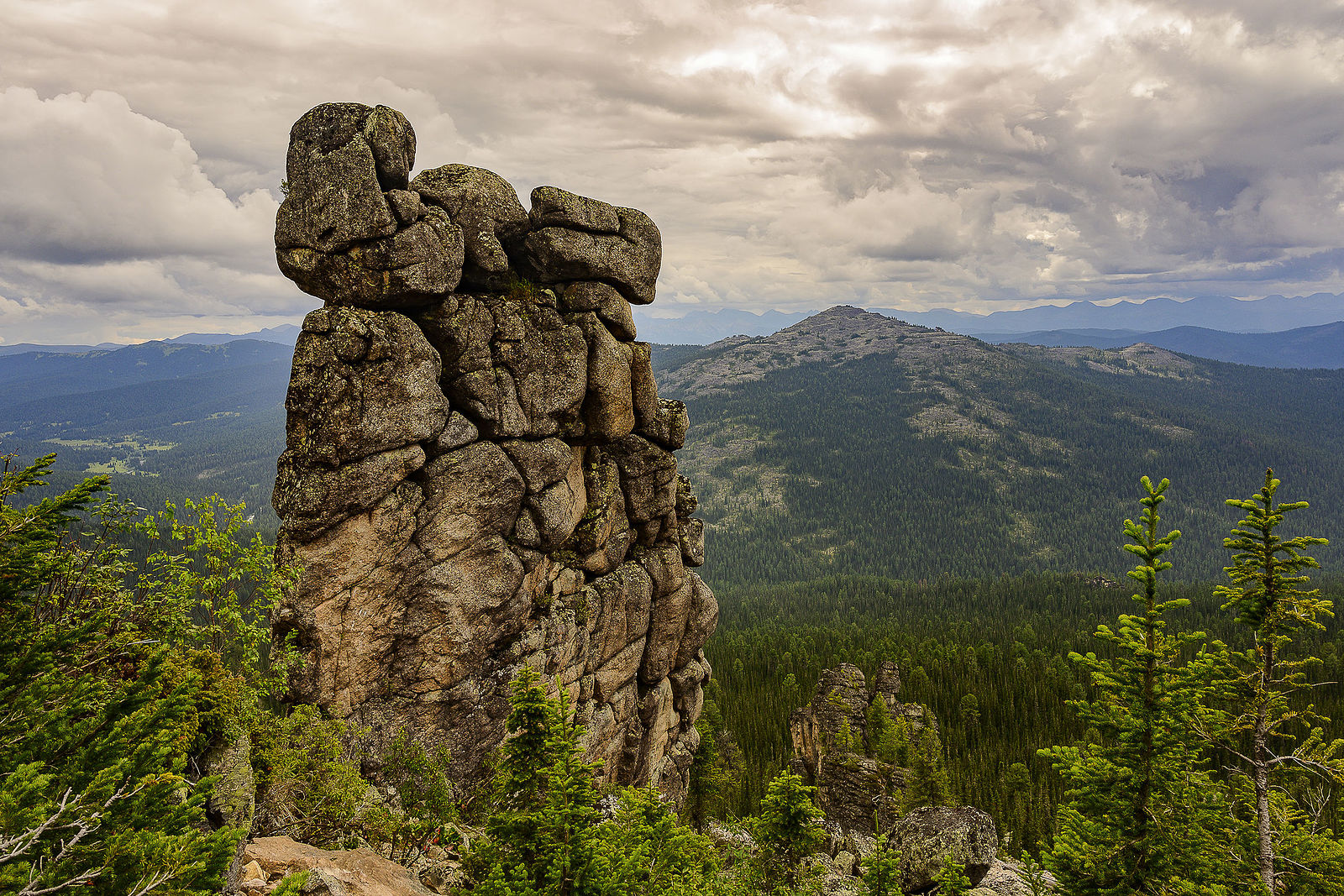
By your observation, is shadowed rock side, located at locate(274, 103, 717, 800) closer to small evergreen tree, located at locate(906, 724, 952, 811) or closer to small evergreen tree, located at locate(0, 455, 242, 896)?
small evergreen tree, located at locate(0, 455, 242, 896)

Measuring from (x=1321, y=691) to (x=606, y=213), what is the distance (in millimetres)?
172368

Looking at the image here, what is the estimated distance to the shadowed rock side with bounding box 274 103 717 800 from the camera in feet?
124

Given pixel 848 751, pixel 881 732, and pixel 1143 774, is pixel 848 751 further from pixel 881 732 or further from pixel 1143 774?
pixel 1143 774

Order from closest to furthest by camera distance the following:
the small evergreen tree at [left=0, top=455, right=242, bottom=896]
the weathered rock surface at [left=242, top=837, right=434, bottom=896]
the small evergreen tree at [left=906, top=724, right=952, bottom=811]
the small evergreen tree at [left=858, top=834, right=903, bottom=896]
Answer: the small evergreen tree at [left=0, top=455, right=242, bottom=896]
the weathered rock surface at [left=242, top=837, right=434, bottom=896]
the small evergreen tree at [left=858, top=834, right=903, bottom=896]
the small evergreen tree at [left=906, top=724, right=952, bottom=811]

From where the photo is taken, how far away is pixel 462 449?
140ft

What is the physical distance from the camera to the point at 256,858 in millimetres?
22531

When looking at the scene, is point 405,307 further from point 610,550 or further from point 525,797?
point 525,797

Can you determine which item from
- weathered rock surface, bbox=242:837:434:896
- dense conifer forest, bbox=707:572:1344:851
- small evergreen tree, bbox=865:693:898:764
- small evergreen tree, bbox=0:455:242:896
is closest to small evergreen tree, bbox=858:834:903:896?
weathered rock surface, bbox=242:837:434:896

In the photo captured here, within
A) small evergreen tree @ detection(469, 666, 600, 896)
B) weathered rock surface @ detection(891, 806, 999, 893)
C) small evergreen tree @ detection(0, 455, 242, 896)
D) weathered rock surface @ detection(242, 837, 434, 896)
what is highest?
small evergreen tree @ detection(0, 455, 242, 896)

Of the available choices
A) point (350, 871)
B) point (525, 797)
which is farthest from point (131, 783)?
point (350, 871)

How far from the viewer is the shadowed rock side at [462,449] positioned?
3784 cm


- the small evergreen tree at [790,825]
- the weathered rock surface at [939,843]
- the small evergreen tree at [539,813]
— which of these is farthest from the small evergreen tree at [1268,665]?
the weathered rock surface at [939,843]

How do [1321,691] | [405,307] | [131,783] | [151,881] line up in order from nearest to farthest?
1. [151,881]
2. [131,783]
3. [405,307]
4. [1321,691]

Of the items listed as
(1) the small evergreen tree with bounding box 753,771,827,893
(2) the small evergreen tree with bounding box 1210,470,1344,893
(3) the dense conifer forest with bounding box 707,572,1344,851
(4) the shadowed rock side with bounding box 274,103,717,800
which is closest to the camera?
(2) the small evergreen tree with bounding box 1210,470,1344,893
